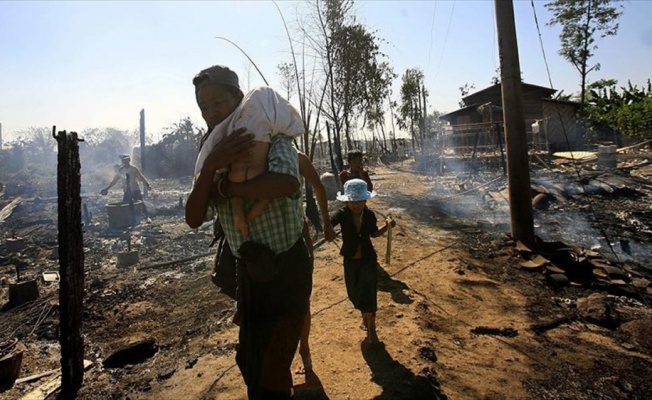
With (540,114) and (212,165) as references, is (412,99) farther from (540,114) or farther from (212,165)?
(212,165)

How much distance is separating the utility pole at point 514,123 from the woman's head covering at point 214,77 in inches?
220

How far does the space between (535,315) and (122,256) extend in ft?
23.6

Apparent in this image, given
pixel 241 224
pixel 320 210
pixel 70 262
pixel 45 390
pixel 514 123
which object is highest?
pixel 514 123

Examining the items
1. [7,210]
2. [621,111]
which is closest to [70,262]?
[7,210]

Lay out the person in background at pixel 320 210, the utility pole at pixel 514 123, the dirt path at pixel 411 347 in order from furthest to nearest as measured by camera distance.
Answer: the utility pole at pixel 514 123
the dirt path at pixel 411 347
the person in background at pixel 320 210

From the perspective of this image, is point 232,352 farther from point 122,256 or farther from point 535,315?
point 122,256

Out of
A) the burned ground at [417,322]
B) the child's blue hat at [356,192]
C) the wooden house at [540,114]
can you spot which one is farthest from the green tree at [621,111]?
the child's blue hat at [356,192]

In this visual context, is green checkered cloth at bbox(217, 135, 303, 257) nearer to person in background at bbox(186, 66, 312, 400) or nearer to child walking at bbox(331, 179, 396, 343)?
person in background at bbox(186, 66, 312, 400)

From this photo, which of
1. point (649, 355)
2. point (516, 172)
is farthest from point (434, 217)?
point (649, 355)

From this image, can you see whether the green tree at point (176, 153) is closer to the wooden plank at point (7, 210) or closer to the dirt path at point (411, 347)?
the wooden plank at point (7, 210)

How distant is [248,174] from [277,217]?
0.24 meters

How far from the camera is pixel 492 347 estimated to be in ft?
11.5

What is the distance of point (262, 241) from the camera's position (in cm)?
160

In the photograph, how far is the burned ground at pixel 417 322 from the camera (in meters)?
2.99
